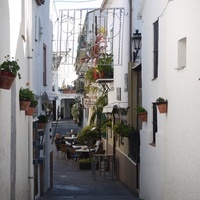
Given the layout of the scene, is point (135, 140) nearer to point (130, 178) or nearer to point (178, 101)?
point (130, 178)

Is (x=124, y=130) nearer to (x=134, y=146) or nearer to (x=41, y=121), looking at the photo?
(x=134, y=146)

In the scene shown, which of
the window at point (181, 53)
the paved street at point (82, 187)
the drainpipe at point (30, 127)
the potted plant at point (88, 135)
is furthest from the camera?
the potted plant at point (88, 135)

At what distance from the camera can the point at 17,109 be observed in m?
11.3

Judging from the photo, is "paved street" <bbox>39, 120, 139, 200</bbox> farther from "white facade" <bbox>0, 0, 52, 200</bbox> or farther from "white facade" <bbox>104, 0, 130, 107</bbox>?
"white facade" <bbox>104, 0, 130, 107</bbox>

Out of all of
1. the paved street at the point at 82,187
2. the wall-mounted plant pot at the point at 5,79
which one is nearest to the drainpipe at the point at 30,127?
the paved street at the point at 82,187

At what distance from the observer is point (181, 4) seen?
10062mm

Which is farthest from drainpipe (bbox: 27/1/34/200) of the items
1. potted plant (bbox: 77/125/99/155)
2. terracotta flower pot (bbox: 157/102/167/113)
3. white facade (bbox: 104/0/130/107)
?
potted plant (bbox: 77/125/99/155)

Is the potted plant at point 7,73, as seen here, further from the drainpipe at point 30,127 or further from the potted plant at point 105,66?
the potted plant at point 105,66

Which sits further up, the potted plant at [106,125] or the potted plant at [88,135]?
the potted plant at [106,125]

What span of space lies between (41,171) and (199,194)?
957 cm

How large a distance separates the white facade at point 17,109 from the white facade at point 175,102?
3.40 meters

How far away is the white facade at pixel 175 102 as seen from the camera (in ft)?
29.9

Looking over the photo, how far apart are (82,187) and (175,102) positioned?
33.0 ft

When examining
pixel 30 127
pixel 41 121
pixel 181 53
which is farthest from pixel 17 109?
pixel 41 121
